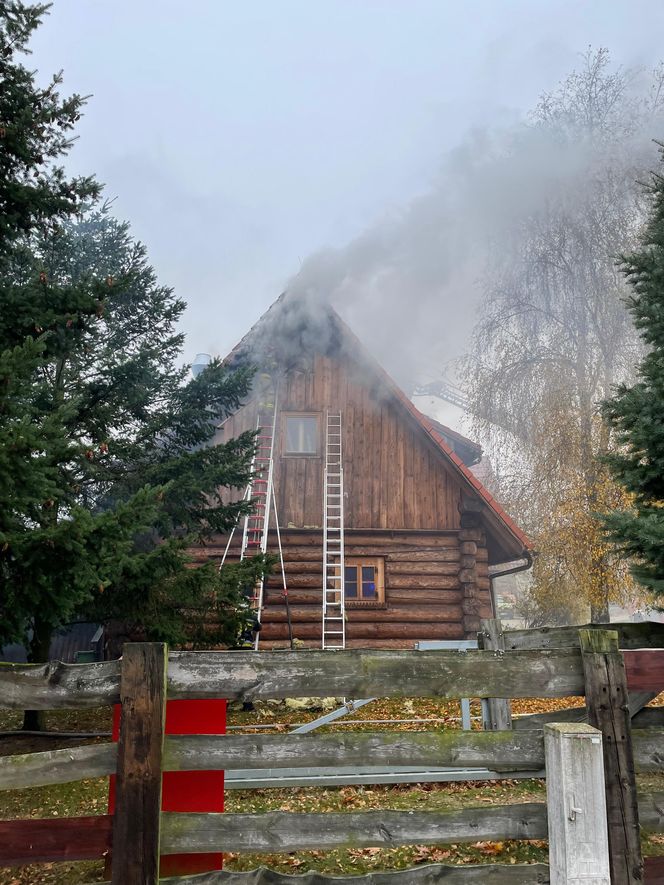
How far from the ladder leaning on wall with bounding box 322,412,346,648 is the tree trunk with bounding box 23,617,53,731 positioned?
202 inches

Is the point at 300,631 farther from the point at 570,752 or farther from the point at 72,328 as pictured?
the point at 570,752

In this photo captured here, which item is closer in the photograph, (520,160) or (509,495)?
(509,495)

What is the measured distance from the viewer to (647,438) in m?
8.01

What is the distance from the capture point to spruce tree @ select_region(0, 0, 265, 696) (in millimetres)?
5973

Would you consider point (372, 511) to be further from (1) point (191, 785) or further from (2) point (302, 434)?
(1) point (191, 785)

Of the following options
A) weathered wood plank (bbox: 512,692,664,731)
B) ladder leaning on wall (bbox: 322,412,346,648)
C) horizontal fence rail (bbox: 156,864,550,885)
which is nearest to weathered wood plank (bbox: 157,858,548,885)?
horizontal fence rail (bbox: 156,864,550,885)

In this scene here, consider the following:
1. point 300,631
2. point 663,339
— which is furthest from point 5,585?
point 300,631

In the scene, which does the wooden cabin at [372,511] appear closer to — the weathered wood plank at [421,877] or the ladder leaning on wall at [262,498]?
the ladder leaning on wall at [262,498]

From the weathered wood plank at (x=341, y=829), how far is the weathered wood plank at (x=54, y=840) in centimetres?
33

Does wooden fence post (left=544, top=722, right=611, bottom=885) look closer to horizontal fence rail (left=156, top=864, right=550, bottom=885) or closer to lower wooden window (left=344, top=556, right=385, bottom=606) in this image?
horizontal fence rail (left=156, top=864, right=550, bottom=885)

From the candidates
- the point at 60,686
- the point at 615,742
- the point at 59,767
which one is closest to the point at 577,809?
the point at 615,742

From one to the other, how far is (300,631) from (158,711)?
11492 millimetres

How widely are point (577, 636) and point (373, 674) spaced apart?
11.0 feet

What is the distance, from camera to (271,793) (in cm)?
684
